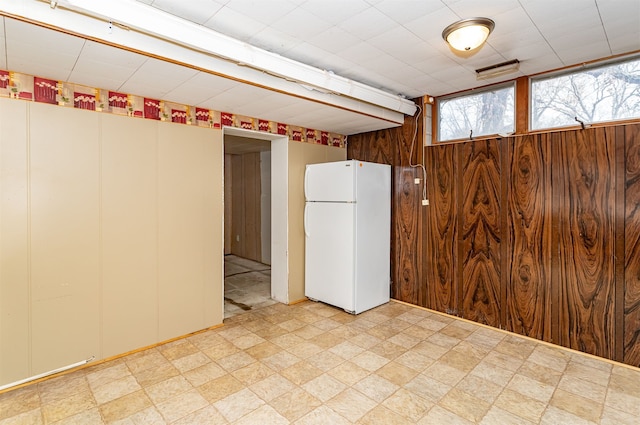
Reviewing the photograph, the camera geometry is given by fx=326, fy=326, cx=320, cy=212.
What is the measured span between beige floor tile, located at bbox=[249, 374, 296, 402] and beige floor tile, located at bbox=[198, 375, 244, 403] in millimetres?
131

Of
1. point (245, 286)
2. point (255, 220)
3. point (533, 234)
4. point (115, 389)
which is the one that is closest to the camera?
point (115, 389)

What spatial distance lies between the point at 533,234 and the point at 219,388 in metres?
3.13

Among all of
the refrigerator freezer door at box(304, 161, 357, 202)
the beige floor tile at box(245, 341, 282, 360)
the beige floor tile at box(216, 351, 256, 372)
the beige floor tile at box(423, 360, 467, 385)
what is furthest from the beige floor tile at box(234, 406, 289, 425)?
the refrigerator freezer door at box(304, 161, 357, 202)

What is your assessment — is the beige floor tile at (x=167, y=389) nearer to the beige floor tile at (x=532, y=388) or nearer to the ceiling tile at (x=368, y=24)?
the beige floor tile at (x=532, y=388)

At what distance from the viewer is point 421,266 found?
407 cm

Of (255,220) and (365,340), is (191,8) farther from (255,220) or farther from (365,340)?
(255,220)

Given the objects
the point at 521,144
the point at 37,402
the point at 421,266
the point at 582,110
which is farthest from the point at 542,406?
the point at 37,402

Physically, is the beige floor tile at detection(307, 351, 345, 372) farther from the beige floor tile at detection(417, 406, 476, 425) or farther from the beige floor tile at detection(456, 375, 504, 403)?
the beige floor tile at detection(456, 375, 504, 403)

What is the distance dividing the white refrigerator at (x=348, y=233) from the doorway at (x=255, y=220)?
37 centimetres

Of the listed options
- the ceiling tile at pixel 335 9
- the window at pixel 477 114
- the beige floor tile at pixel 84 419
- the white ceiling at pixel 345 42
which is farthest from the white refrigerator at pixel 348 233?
the beige floor tile at pixel 84 419

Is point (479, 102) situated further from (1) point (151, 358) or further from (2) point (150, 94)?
(1) point (151, 358)

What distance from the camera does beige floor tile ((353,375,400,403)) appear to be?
2.34m

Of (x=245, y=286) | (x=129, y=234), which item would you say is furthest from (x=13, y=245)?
(x=245, y=286)

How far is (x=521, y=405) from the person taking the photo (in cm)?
223
